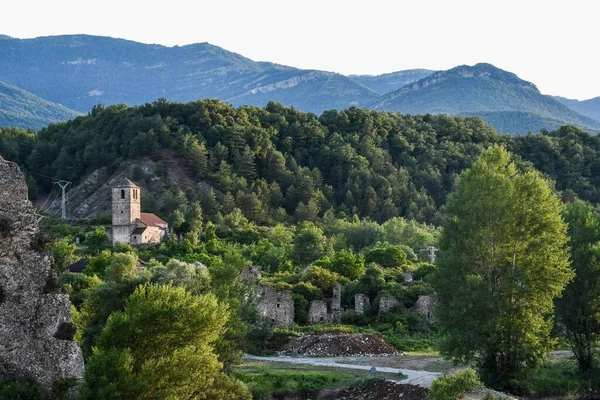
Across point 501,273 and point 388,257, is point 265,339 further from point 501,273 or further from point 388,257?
point 388,257

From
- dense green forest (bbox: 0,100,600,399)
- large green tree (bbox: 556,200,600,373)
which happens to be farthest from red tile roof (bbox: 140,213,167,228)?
large green tree (bbox: 556,200,600,373)

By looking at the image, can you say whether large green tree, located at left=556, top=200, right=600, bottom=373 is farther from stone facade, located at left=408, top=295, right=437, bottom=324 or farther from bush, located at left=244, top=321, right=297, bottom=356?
bush, located at left=244, top=321, right=297, bottom=356

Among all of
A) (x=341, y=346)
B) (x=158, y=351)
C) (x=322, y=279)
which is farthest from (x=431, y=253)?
(x=158, y=351)

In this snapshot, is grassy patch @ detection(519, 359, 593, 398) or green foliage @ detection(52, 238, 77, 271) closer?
grassy patch @ detection(519, 359, 593, 398)

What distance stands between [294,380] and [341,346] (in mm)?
11103

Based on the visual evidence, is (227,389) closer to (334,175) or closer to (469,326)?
(469,326)

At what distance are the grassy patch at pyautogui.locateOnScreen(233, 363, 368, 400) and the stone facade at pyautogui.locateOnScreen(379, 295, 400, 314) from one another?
19189 millimetres

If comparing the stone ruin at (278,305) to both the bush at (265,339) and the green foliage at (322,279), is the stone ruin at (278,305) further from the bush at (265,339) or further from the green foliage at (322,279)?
the bush at (265,339)

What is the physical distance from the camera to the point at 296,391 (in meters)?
37.0

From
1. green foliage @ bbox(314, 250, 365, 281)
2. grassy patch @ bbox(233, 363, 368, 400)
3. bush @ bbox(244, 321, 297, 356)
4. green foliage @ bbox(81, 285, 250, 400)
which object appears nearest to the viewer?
green foliage @ bbox(81, 285, 250, 400)

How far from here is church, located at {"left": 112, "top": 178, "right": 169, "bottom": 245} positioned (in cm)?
9275

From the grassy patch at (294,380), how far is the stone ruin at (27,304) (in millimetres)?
12378

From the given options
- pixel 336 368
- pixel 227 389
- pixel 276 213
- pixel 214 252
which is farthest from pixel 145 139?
pixel 227 389

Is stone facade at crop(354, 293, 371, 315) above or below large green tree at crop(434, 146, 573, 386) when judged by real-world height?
below
